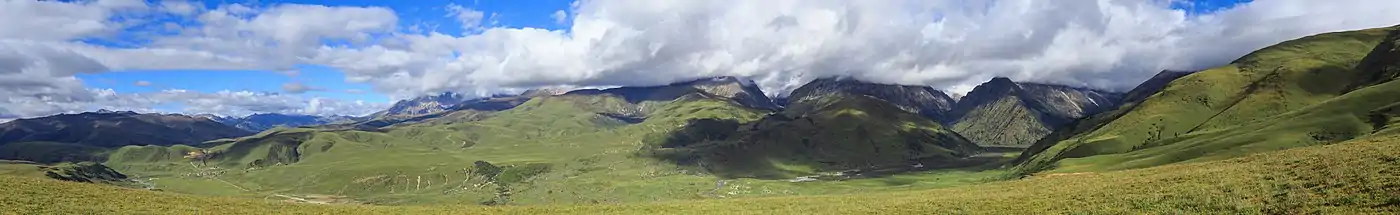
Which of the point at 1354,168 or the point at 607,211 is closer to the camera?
the point at 1354,168

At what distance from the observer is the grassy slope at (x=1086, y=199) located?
120ft

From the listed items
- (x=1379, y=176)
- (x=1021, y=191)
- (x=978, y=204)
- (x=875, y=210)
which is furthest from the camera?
(x=1021, y=191)

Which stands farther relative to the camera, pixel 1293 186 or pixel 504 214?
pixel 504 214

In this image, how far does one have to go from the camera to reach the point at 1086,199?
48.3m

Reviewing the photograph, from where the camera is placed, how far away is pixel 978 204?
5269cm

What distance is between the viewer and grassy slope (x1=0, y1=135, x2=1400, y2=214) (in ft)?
120

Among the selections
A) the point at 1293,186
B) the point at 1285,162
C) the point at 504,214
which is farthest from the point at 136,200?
the point at 1285,162

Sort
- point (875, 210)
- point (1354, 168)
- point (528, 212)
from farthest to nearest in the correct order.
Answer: point (528, 212), point (875, 210), point (1354, 168)

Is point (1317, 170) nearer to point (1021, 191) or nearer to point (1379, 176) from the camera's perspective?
point (1379, 176)

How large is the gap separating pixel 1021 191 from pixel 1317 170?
19811 millimetres

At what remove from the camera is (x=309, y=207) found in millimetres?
67625

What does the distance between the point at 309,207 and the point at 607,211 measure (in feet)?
89.9

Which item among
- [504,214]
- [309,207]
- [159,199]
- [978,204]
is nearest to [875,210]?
[978,204]

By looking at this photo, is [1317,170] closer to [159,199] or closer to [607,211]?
[607,211]
